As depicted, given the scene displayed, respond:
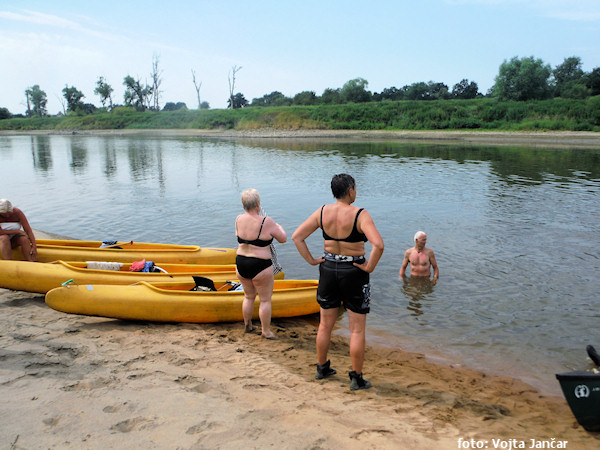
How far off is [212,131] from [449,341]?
6188 cm

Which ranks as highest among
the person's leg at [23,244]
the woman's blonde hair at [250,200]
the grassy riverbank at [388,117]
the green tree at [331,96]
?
the green tree at [331,96]

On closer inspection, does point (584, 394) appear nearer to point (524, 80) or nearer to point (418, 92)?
point (524, 80)

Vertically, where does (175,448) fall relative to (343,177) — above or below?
below

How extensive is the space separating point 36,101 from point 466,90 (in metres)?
95.7

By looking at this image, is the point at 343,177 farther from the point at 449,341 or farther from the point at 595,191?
the point at 595,191

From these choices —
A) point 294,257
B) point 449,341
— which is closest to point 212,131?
point 294,257

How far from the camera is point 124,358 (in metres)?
4.64

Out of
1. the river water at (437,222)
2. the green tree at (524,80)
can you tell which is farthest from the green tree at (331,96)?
the river water at (437,222)

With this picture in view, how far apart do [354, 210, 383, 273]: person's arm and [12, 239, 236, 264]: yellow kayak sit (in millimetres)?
4808

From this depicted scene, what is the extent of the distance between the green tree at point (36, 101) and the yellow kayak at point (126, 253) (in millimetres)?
116607

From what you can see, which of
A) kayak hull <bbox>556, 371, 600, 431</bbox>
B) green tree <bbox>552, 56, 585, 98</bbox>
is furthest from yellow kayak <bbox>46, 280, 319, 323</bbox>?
green tree <bbox>552, 56, 585, 98</bbox>

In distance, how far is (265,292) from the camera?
5.41 metres

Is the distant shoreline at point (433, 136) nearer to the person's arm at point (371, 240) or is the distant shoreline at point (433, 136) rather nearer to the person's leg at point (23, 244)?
the person's arm at point (371, 240)

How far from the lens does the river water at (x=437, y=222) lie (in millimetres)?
6227
